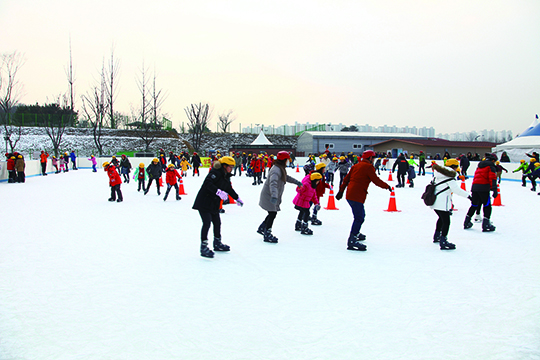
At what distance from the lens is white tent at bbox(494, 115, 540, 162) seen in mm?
27891

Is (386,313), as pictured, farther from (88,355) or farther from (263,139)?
(263,139)

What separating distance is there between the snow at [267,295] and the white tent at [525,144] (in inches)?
1042

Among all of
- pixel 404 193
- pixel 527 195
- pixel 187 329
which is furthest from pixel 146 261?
pixel 527 195

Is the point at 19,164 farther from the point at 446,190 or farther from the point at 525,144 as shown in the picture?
the point at 525,144

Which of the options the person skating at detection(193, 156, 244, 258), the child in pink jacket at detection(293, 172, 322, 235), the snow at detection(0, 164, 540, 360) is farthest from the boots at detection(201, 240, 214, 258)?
the child in pink jacket at detection(293, 172, 322, 235)

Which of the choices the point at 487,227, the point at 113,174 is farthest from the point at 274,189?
the point at 113,174

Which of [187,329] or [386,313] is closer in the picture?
[187,329]

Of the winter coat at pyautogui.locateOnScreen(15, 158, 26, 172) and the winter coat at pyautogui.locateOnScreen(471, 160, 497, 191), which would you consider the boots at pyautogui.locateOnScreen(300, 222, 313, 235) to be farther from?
the winter coat at pyautogui.locateOnScreen(15, 158, 26, 172)

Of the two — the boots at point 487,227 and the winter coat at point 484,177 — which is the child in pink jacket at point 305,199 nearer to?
the winter coat at point 484,177

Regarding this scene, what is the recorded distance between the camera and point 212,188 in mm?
4535

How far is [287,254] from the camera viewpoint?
484 cm

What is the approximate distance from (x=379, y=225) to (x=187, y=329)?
5.04 metres

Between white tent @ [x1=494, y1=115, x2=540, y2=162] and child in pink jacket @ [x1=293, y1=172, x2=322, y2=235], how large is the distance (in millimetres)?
27899

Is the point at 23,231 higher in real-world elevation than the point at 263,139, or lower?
lower
